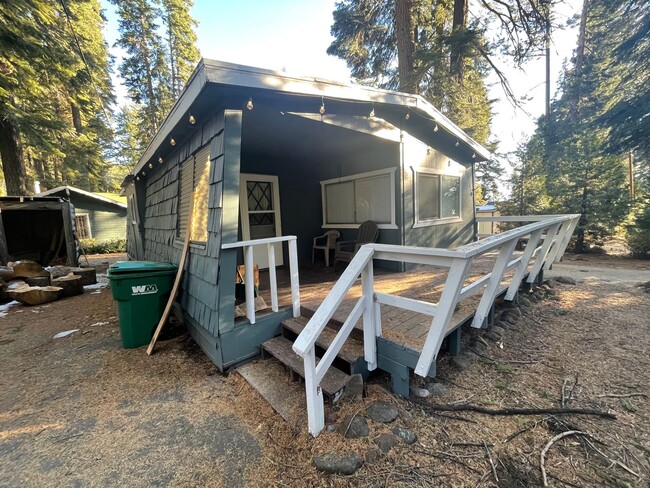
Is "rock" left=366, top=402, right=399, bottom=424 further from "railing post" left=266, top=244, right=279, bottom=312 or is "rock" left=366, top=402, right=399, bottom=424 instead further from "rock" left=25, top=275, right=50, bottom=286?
"rock" left=25, top=275, right=50, bottom=286

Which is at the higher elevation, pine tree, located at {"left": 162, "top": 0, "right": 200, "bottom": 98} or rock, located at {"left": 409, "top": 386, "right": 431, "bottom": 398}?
pine tree, located at {"left": 162, "top": 0, "right": 200, "bottom": 98}

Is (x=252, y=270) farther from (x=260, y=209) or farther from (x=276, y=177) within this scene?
(x=276, y=177)

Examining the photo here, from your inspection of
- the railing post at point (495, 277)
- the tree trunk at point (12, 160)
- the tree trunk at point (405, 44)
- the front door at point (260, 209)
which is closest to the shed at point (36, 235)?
the tree trunk at point (12, 160)

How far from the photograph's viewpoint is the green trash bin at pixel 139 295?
121 inches

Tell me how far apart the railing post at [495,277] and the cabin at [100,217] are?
14241 millimetres

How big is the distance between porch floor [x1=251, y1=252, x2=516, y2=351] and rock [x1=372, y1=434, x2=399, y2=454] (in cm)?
60

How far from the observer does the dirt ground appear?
5.19 ft

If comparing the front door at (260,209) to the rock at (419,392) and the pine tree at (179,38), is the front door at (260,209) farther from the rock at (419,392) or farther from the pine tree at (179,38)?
the pine tree at (179,38)

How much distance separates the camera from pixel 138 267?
124 inches

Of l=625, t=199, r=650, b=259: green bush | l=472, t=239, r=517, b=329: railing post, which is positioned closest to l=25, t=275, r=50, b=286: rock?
l=472, t=239, r=517, b=329: railing post

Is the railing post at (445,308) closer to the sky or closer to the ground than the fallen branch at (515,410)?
closer to the sky

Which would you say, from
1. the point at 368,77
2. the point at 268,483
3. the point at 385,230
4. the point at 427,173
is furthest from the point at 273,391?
the point at 368,77

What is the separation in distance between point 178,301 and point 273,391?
2320mm

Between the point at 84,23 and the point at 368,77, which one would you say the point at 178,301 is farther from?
the point at 84,23
